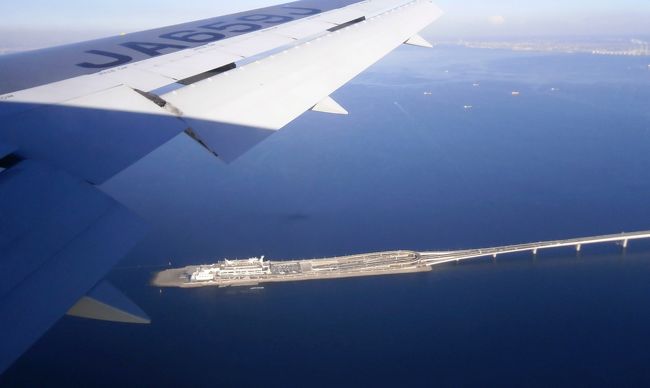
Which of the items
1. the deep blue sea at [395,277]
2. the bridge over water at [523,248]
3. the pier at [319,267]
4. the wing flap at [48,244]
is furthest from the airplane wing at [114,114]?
the bridge over water at [523,248]

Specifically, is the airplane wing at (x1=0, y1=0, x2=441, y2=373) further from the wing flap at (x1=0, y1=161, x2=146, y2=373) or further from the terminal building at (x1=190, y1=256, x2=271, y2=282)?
the terminal building at (x1=190, y1=256, x2=271, y2=282)

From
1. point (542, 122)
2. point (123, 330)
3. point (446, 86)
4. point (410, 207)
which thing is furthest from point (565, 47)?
point (123, 330)

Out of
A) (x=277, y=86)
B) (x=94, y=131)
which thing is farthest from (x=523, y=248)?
(x=94, y=131)

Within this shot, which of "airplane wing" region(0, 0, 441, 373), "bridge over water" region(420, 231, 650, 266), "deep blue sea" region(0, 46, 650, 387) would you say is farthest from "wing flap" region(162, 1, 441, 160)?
"bridge over water" region(420, 231, 650, 266)

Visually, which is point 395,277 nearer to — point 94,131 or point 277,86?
point 277,86

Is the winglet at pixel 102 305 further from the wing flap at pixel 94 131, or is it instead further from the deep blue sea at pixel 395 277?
the deep blue sea at pixel 395 277

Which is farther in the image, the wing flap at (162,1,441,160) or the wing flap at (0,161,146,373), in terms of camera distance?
the wing flap at (162,1,441,160)

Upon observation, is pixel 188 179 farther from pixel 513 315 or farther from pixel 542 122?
pixel 542 122
